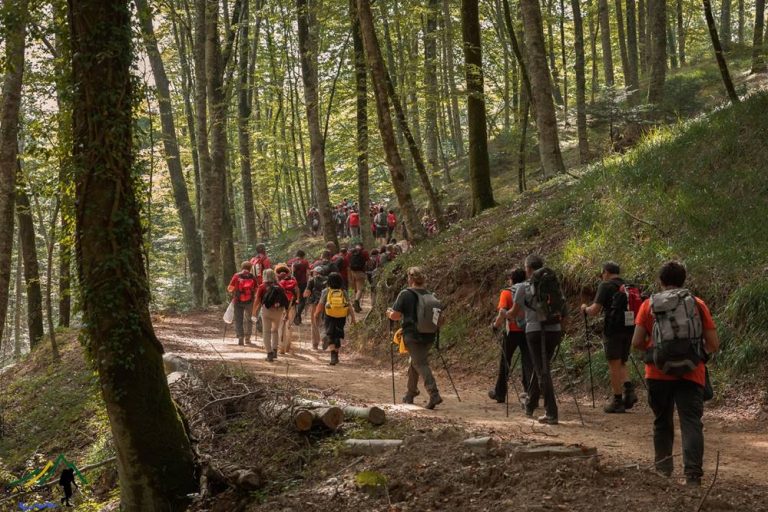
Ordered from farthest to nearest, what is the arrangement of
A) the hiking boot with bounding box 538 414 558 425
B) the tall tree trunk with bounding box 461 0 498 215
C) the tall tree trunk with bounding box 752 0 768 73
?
the tall tree trunk with bounding box 752 0 768 73, the tall tree trunk with bounding box 461 0 498 215, the hiking boot with bounding box 538 414 558 425

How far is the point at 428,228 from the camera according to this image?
2791 cm

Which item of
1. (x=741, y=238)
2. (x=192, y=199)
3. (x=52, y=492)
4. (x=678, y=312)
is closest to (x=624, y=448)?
(x=678, y=312)

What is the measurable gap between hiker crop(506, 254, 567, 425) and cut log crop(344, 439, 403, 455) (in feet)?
7.96

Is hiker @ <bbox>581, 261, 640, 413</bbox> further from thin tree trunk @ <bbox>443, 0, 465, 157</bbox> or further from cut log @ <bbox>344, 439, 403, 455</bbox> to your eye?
thin tree trunk @ <bbox>443, 0, 465, 157</bbox>

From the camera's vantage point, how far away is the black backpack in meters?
15.2

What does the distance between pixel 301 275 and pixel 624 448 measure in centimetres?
1301

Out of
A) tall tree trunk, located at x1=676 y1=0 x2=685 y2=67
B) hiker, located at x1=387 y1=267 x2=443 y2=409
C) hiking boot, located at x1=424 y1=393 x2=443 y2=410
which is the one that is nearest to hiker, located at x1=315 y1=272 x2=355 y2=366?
hiker, located at x1=387 y1=267 x2=443 y2=409

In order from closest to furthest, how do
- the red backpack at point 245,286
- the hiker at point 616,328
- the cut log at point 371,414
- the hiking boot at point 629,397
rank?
the cut log at point 371,414, the hiker at point 616,328, the hiking boot at point 629,397, the red backpack at point 245,286

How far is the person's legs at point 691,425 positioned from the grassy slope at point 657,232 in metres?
3.72

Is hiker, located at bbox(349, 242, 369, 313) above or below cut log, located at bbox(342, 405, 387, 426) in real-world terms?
above

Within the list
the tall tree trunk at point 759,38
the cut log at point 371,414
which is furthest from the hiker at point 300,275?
the tall tree trunk at point 759,38

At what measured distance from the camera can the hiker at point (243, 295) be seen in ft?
56.2

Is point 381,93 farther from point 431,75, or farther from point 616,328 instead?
point 616,328

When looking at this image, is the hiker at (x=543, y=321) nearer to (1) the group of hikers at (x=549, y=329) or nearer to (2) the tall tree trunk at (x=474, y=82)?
(1) the group of hikers at (x=549, y=329)
